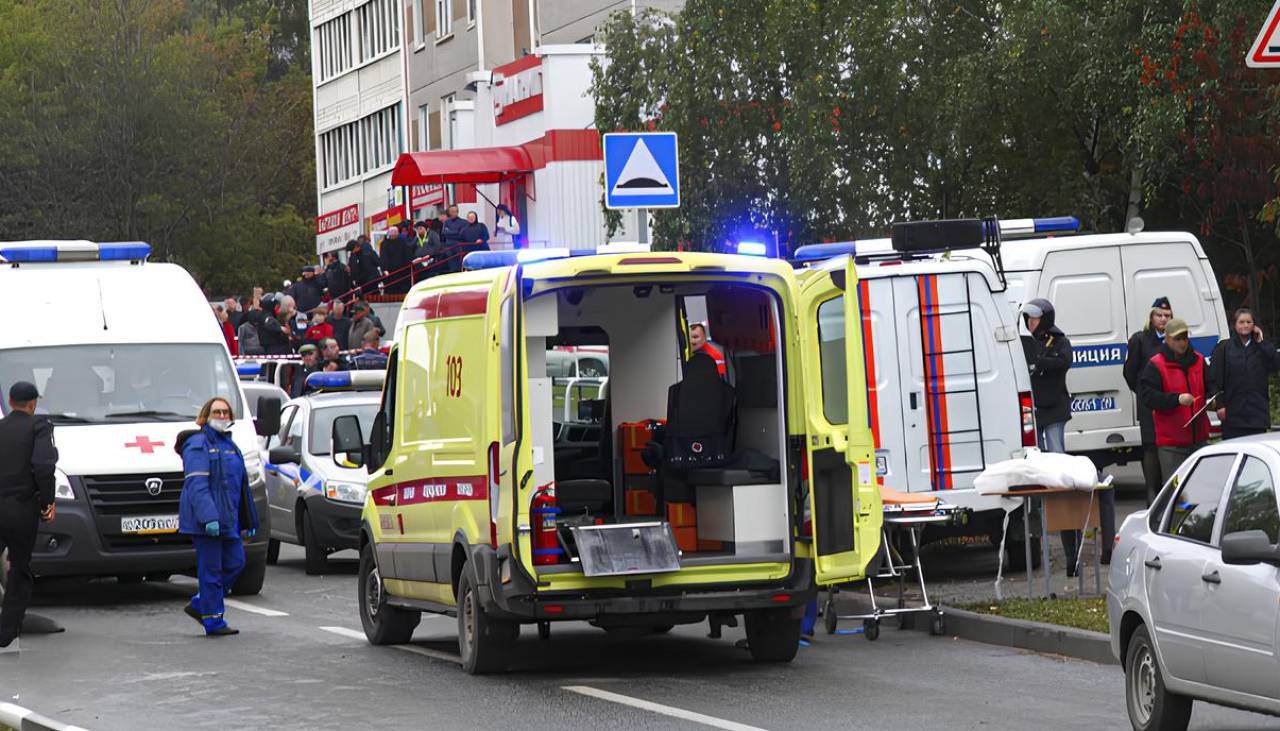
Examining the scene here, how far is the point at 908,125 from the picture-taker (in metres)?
32.7

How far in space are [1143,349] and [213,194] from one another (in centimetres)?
6050

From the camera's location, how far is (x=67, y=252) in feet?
66.8

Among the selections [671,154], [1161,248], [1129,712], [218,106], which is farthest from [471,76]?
[1129,712]

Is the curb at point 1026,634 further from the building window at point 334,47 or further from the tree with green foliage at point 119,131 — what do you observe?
the building window at point 334,47

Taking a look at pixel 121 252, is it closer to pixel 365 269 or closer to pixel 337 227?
pixel 365 269

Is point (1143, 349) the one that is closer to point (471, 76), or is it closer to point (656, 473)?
point (656, 473)

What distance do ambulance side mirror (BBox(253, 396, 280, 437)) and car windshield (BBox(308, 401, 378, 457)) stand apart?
9.40 feet

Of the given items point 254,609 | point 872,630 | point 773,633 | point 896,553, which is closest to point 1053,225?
point 896,553

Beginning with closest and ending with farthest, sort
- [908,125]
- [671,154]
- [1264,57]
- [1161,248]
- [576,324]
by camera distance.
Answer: [1264,57]
[576,324]
[671,154]
[1161,248]
[908,125]

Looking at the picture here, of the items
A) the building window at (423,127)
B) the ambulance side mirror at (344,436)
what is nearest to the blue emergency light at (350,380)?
the ambulance side mirror at (344,436)

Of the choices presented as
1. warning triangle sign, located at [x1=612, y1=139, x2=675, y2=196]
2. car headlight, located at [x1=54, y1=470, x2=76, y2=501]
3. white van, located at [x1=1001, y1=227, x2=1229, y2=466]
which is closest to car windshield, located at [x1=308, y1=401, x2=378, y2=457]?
car headlight, located at [x1=54, y1=470, x2=76, y2=501]

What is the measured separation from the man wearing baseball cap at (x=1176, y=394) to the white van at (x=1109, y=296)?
3.60 m

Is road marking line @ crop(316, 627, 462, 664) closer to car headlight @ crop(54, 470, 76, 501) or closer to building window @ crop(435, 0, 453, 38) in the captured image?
car headlight @ crop(54, 470, 76, 501)

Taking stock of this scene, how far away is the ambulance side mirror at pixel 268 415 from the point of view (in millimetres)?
19203
